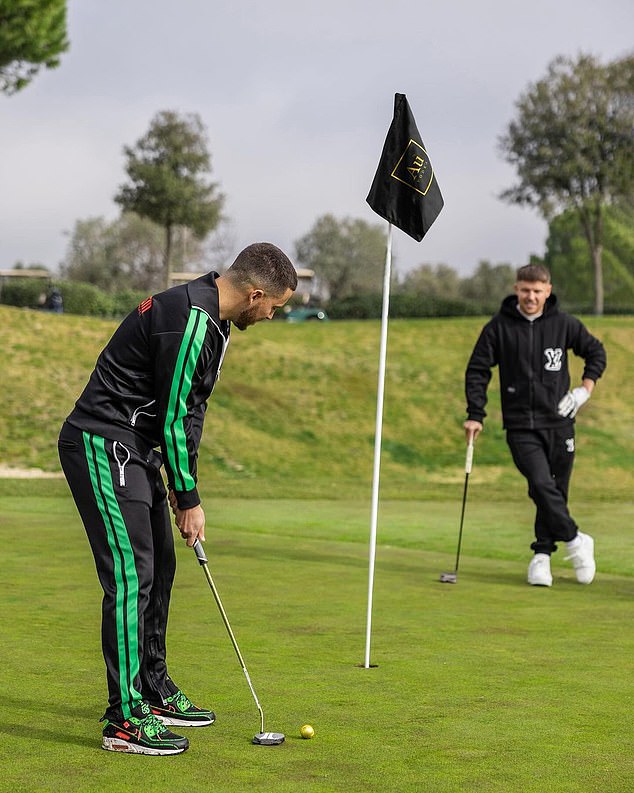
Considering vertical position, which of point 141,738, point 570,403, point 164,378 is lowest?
point 141,738

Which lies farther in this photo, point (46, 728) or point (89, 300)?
point (89, 300)

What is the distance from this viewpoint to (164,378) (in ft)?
14.8

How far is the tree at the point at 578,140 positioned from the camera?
178ft

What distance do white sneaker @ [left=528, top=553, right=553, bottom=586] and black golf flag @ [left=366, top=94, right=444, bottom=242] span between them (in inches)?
140

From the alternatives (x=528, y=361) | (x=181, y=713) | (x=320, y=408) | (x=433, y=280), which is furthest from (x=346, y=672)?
(x=433, y=280)

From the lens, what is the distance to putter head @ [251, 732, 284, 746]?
14.4 feet

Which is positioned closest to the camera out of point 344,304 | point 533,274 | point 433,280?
point 533,274

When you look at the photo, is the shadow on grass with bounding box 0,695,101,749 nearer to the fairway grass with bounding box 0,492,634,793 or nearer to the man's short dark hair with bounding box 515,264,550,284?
the fairway grass with bounding box 0,492,634,793

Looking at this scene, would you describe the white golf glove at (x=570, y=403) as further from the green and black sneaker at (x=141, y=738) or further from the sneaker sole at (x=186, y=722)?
the green and black sneaker at (x=141, y=738)

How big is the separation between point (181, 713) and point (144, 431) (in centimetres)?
114

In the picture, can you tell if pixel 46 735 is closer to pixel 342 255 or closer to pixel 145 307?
pixel 145 307

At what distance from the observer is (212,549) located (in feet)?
35.4

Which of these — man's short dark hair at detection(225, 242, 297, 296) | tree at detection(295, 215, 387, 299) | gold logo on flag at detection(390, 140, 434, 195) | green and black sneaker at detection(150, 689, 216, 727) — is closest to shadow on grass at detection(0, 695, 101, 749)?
Answer: green and black sneaker at detection(150, 689, 216, 727)

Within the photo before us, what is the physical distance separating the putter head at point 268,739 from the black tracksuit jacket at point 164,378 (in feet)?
3.00
